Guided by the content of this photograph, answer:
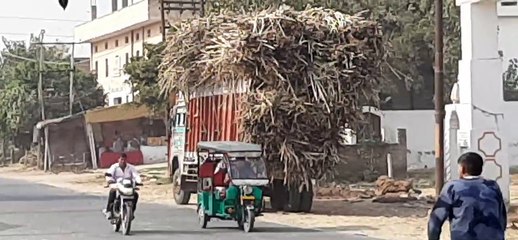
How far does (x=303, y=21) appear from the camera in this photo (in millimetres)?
25016

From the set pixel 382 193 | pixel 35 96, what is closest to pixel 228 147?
pixel 382 193

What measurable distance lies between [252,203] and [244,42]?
5212 mm

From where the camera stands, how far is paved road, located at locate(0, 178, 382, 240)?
63.5 feet

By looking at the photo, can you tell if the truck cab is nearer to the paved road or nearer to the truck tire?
the paved road

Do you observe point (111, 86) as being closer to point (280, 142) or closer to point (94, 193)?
point (94, 193)

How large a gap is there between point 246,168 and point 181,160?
7189 millimetres

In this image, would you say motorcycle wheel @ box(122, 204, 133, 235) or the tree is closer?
motorcycle wheel @ box(122, 204, 133, 235)

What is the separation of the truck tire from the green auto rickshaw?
309 centimetres

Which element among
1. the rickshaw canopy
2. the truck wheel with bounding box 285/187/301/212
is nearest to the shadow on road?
the rickshaw canopy

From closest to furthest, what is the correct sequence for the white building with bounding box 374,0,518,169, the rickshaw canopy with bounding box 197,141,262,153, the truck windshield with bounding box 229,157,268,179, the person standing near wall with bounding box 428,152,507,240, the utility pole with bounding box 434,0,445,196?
the person standing near wall with bounding box 428,152,507,240 < the utility pole with bounding box 434,0,445,196 < the truck windshield with bounding box 229,157,268,179 < the rickshaw canopy with bounding box 197,141,262,153 < the white building with bounding box 374,0,518,169

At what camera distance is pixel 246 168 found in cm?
2141

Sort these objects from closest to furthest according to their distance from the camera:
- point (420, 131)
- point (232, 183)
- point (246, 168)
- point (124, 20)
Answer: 1. point (232, 183)
2. point (246, 168)
3. point (420, 131)
4. point (124, 20)

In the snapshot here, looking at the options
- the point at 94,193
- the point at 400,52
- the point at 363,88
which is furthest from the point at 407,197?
the point at 400,52

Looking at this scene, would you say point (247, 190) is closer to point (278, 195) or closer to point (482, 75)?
point (278, 195)
